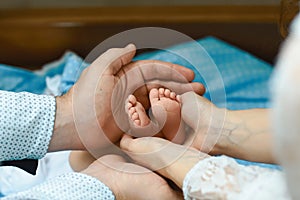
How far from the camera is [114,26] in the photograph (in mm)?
1876

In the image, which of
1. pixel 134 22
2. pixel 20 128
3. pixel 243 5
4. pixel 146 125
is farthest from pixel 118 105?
pixel 243 5

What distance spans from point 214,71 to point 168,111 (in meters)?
0.51

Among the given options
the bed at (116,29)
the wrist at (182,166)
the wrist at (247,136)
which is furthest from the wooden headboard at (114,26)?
the wrist at (182,166)

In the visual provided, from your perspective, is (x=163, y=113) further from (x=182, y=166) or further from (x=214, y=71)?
(x=214, y=71)

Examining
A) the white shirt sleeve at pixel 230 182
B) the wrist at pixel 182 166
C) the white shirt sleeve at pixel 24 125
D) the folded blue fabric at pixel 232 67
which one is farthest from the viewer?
the folded blue fabric at pixel 232 67

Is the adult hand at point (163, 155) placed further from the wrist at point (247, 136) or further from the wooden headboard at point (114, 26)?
the wooden headboard at point (114, 26)

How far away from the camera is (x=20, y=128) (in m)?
0.99

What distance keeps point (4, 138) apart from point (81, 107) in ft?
0.54

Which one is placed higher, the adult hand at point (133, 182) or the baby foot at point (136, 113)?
the baby foot at point (136, 113)

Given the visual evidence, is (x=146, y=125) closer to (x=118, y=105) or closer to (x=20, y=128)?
(x=118, y=105)

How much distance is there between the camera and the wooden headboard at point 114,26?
186 cm

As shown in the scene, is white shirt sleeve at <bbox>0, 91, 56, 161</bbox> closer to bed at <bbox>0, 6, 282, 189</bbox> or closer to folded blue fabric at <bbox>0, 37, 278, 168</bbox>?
folded blue fabric at <bbox>0, 37, 278, 168</bbox>

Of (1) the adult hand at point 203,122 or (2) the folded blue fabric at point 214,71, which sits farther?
(2) the folded blue fabric at point 214,71

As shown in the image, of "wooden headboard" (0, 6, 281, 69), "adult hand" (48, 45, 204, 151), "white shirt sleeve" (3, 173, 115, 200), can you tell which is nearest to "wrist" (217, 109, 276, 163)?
"adult hand" (48, 45, 204, 151)
